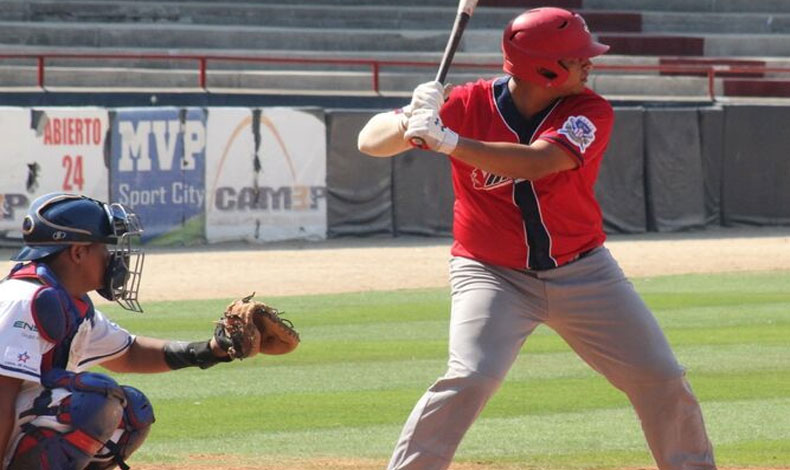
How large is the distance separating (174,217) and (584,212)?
13.4 m

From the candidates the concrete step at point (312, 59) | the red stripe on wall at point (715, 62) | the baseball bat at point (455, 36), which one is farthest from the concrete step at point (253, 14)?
the baseball bat at point (455, 36)

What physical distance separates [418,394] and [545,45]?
3.89 metres

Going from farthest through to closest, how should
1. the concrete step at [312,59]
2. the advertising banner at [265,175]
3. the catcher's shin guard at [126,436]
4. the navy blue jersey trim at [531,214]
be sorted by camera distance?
1. the concrete step at [312,59]
2. the advertising banner at [265,175]
3. the navy blue jersey trim at [531,214]
4. the catcher's shin guard at [126,436]

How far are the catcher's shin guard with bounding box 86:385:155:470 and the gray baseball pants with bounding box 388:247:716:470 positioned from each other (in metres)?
0.86

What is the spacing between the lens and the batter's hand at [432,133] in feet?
15.4

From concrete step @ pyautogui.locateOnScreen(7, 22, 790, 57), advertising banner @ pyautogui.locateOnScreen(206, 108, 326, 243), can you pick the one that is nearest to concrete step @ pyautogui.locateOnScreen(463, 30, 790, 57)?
concrete step @ pyautogui.locateOnScreen(7, 22, 790, 57)

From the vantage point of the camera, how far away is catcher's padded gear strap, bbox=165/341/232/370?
488 centimetres

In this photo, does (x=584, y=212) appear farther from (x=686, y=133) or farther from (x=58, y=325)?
(x=686, y=133)

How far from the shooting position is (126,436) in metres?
4.54

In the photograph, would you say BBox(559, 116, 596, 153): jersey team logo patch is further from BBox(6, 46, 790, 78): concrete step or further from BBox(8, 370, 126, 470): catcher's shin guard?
BBox(6, 46, 790, 78): concrete step

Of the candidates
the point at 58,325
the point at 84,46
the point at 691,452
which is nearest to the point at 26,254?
the point at 58,325

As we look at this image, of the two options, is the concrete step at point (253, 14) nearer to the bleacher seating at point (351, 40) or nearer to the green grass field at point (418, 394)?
the bleacher seating at point (351, 40)

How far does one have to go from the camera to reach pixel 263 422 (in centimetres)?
771

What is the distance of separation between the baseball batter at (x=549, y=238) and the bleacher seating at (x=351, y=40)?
17.2 meters
